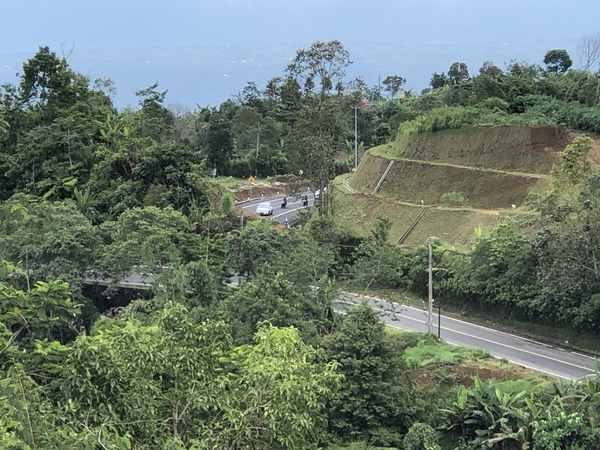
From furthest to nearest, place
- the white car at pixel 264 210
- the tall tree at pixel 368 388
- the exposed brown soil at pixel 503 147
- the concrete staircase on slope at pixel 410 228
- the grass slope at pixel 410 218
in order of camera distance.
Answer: the white car at pixel 264 210 < the exposed brown soil at pixel 503 147 < the concrete staircase on slope at pixel 410 228 < the grass slope at pixel 410 218 < the tall tree at pixel 368 388

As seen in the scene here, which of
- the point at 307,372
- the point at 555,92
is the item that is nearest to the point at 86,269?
the point at 307,372

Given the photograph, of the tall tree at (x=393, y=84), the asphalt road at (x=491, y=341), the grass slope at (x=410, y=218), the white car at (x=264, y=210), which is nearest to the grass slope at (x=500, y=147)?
the grass slope at (x=410, y=218)

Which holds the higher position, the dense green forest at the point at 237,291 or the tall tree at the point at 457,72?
the tall tree at the point at 457,72

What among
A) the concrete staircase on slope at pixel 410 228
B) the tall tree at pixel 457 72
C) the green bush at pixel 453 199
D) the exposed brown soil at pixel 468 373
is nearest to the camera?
the exposed brown soil at pixel 468 373

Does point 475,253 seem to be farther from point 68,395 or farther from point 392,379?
point 68,395

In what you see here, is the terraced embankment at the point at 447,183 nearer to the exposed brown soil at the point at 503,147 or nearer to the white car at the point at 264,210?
the exposed brown soil at the point at 503,147
